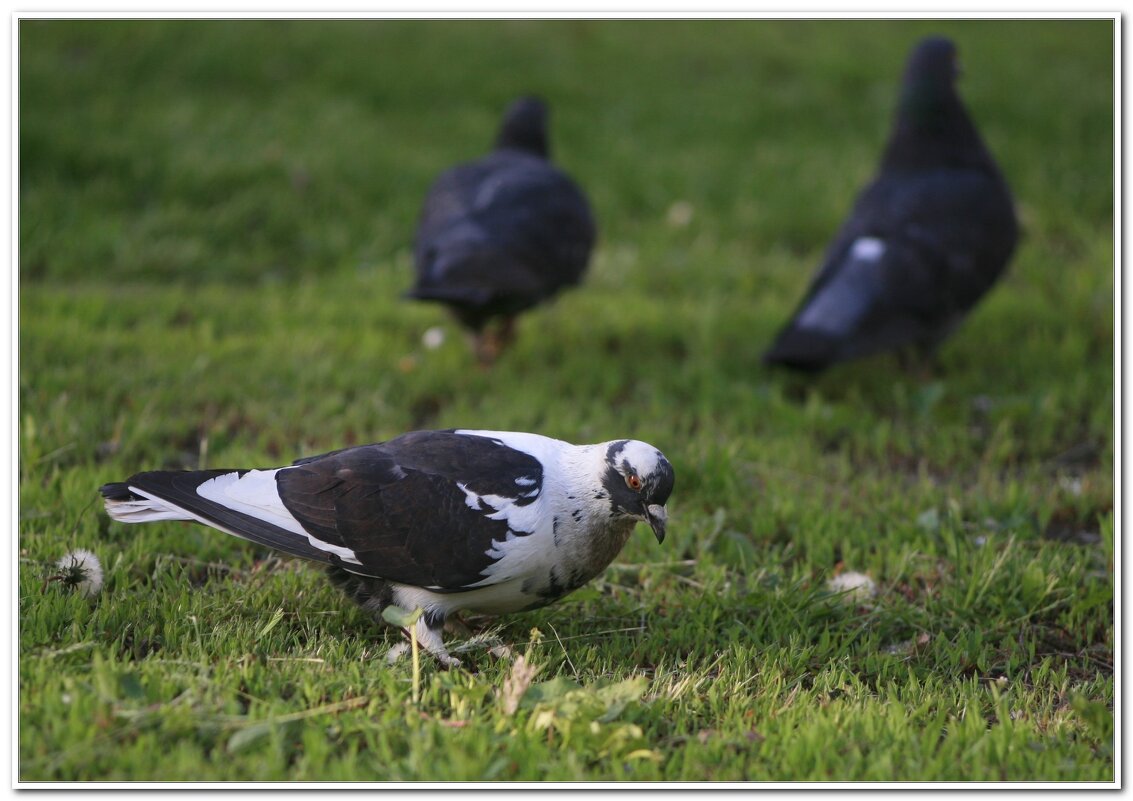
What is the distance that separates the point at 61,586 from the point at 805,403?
3.71 meters

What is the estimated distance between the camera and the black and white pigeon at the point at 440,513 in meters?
3.20

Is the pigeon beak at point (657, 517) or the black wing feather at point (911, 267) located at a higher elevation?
the black wing feather at point (911, 267)

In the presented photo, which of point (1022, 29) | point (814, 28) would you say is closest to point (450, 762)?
point (814, 28)

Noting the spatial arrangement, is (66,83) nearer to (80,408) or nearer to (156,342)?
(156,342)

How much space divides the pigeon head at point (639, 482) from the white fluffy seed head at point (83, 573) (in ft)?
5.06

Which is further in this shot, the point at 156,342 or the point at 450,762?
the point at 156,342

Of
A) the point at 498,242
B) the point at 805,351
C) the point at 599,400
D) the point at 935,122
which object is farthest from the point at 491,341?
the point at 935,122

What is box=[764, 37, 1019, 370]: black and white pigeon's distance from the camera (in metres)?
5.64

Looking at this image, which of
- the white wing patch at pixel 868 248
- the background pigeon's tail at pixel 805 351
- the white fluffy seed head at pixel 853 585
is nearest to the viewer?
the white fluffy seed head at pixel 853 585

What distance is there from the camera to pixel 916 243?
5918 mm

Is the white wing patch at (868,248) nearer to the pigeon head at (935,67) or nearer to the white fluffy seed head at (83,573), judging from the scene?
the pigeon head at (935,67)

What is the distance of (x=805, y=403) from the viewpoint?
19.0ft

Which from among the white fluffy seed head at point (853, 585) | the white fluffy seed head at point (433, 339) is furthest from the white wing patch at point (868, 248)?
the white fluffy seed head at point (853, 585)

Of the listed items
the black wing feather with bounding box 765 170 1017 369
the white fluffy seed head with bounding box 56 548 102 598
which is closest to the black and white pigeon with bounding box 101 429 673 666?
the white fluffy seed head with bounding box 56 548 102 598
